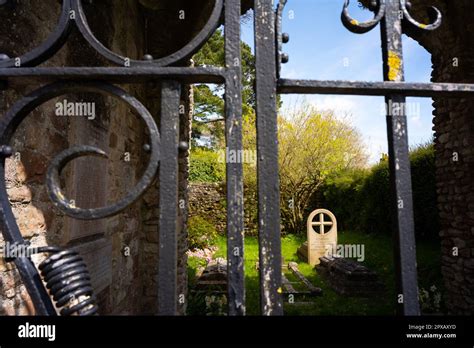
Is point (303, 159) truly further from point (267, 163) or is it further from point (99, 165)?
point (267, 163)

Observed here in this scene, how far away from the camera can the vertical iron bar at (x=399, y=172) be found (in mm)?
856

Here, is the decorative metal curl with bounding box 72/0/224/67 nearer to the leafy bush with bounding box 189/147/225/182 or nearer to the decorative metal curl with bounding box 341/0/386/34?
the decorative metal curl with bounding box 341/0/386/34

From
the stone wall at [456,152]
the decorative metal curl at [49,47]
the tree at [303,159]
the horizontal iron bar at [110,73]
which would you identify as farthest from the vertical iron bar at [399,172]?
the tree at [303,159]

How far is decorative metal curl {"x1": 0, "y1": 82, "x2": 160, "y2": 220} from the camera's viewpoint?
2.61 feet

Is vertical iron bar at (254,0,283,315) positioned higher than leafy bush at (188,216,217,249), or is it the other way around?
vertical iron bar at (254,0,283,315)

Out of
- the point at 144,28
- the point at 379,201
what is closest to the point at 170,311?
the point at 144,28

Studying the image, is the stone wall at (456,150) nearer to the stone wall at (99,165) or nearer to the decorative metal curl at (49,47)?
the stone wall at (99,165)

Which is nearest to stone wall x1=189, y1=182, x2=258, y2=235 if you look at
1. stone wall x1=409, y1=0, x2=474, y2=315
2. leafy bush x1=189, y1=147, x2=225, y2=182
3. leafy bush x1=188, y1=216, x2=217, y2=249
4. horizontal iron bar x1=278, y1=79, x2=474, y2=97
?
leafy bush x1=189, y1=147, x2=225, y2=182

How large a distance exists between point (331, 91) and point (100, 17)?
8.13 feet

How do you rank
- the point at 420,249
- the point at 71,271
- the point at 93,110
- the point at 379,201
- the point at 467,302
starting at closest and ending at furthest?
the point at 71,271 < the point at 93,110 < the point at 467,302 < the point at 420,249 < the point at 379,201

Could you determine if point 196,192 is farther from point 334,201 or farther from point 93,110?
point 93,110

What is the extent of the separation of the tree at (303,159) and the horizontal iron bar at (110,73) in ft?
41.7

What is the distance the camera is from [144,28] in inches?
163

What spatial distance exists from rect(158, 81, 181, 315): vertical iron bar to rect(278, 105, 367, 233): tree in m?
12.7
